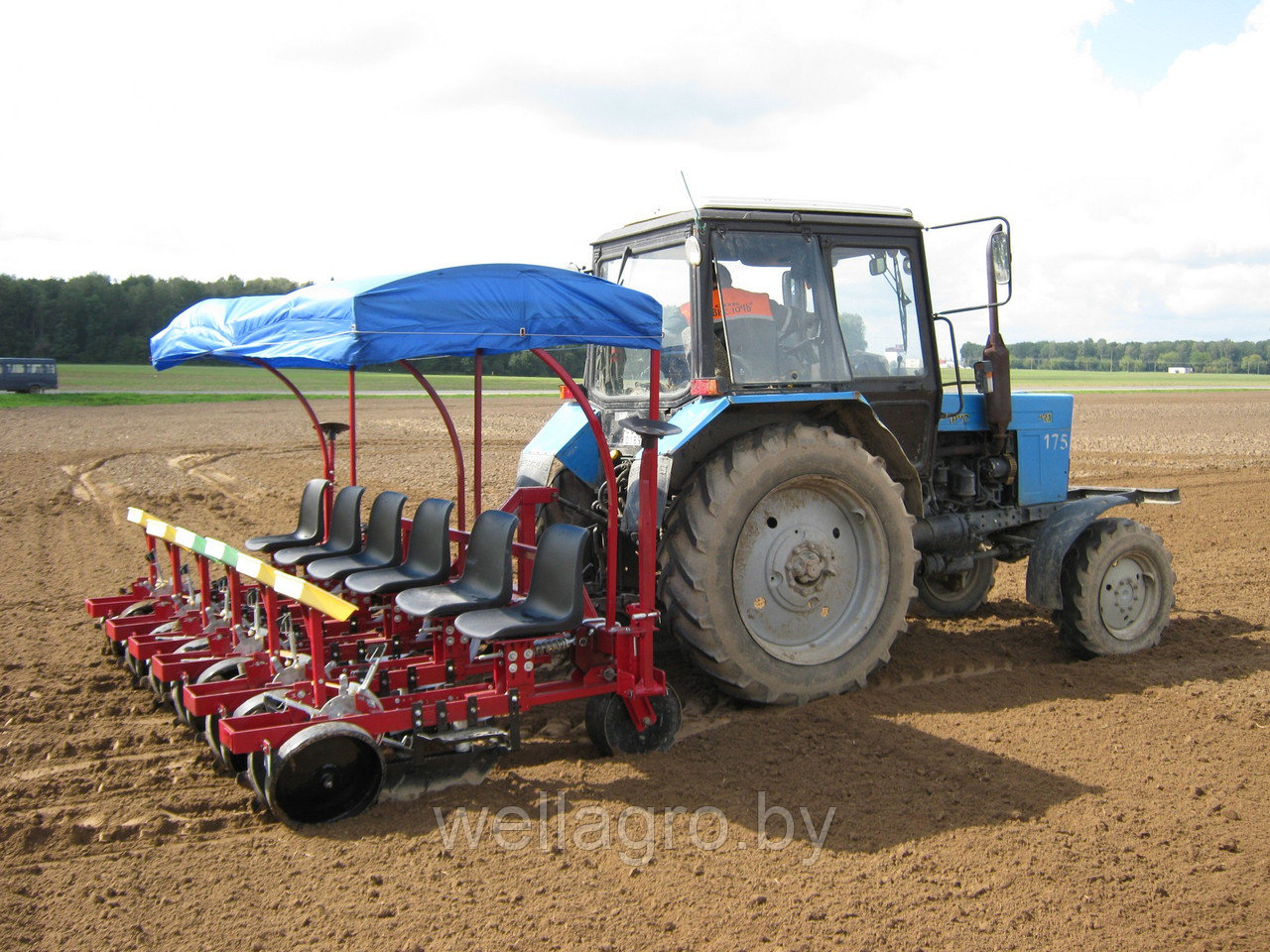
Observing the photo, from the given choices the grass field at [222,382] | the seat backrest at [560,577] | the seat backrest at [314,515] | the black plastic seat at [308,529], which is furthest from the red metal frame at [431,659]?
the grass field at [222,382]

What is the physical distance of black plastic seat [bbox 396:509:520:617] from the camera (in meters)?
4.39

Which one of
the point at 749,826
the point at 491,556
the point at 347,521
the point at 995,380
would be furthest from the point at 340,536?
the point at 995,380

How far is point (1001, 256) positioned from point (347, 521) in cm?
390

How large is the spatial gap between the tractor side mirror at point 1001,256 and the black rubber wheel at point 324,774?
3.95 meters

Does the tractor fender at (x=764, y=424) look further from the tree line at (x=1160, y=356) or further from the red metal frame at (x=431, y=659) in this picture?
the tree line at (x=1160, y=356)

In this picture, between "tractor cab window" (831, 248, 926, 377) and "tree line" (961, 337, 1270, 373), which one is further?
"tree line" (961, 337, 1270, 373)

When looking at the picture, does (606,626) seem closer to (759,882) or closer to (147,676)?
(759,882)

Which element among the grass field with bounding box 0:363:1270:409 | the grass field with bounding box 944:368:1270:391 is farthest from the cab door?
the grass field with bounding box 944:368:1270:391

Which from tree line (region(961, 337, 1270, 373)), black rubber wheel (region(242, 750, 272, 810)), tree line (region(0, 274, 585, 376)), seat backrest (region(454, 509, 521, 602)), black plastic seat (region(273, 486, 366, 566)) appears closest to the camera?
black rubber wheel (region(242, 750, 272, 810))

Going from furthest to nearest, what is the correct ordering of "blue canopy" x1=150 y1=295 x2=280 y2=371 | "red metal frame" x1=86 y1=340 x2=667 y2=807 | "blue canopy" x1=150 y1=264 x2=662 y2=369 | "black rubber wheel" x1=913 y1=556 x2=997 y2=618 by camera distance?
"black rubber wheel" x1=913 y1=556 x2=997 y2=618
"blue canopy" x1=150 y1=295 x2=280 y2=371
"red metal frame" x1=86 y1=340 x2=667 y2=807
"blue canopy" x1=150 y1=264 x2=662 y2=369

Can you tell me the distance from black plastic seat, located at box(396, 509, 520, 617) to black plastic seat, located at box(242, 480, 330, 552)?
4.83ft

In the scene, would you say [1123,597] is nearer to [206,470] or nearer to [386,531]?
[386,531]

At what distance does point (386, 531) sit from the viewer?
5637mm

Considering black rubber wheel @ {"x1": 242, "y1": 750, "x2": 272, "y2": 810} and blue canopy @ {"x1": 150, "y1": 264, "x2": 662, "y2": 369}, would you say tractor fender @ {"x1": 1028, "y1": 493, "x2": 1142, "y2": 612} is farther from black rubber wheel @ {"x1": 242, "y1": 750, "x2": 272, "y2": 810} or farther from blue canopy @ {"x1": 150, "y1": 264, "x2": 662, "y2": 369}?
black rubber wheel @ {"x1": 242, "y1": 750, "x2": 272, "y2": 810}
